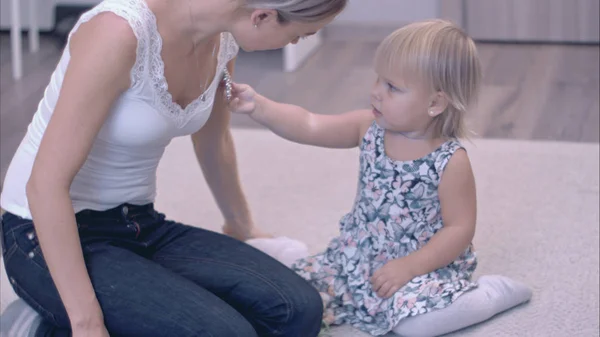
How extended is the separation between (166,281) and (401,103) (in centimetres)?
47

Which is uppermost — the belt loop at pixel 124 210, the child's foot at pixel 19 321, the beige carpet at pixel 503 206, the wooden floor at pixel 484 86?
the belt loop at pixel 124 210

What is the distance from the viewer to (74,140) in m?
1.22

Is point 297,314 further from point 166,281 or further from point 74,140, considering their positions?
point 74,140

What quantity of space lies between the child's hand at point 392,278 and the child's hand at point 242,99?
0.35 metres

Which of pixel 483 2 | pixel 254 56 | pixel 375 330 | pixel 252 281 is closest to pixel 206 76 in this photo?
pixel 252 281

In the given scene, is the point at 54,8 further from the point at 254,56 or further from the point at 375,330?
the point at 375,330

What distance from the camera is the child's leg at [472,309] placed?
1.51 m

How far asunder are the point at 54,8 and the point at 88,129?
2343 millimetres

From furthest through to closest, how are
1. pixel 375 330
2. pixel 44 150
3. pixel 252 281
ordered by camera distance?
pixel 375 330 → pixel 252 281 → pixel 44 150

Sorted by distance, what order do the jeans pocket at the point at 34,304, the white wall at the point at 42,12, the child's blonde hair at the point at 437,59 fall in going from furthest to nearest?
1. the white wall at the point at 42,12
2. the child's blonde hair at the point at 437,59
3. the jeans pocket at the point at 34,304

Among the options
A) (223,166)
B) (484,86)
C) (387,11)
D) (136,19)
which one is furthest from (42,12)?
(136,19)

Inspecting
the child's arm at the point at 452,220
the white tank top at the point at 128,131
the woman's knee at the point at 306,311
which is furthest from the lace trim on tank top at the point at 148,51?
the child's arm at the point at 452,220

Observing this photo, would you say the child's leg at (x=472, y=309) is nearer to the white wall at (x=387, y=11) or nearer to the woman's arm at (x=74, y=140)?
the woman's arm at (x=74, y=140)

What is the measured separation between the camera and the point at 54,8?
3.43 metres
